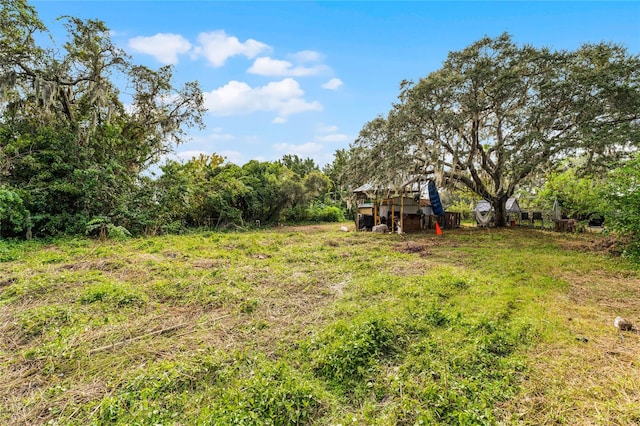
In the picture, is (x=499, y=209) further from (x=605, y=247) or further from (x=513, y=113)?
(x=605, y=247)

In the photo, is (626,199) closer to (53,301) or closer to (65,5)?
(53,301)

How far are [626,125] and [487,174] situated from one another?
14.7 ft

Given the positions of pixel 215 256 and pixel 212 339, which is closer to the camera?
pixel 212 339

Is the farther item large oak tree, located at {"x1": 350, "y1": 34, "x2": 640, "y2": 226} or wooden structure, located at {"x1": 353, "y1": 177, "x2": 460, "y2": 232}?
wooden structure, located at {"x1": 353, "y1": 177, "x2": 460, "y2": 232}

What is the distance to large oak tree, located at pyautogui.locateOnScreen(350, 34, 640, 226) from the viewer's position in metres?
8.30

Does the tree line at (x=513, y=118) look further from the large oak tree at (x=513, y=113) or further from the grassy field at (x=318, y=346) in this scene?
the grassy field at (x=318, y=346)

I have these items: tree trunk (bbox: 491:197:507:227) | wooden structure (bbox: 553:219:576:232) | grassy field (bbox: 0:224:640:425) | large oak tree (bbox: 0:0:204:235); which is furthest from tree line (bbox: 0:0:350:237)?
wooden structure (bbox: 553:219:576:232)

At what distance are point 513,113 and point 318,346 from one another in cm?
1124

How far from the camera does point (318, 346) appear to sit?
2.71m

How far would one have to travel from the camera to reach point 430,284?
172 inches

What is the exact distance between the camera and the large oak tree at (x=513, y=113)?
27.2ft

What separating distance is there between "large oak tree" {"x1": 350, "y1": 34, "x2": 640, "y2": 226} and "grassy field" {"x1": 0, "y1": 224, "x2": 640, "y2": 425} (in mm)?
5149

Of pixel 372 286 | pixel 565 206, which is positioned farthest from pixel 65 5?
pixel 565 206

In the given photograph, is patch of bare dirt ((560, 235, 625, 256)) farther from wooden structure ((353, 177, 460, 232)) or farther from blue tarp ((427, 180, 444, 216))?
wooden structure ((353, 177, 460, 232))
